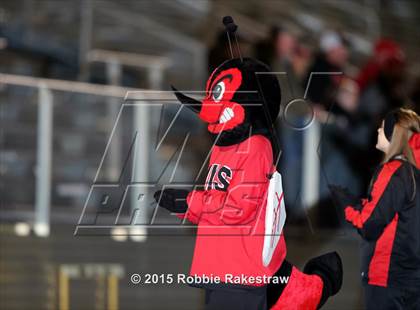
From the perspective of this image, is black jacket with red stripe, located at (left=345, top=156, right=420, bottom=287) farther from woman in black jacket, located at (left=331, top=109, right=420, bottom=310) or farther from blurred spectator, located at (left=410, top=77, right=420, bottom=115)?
blurred spectator, located at (left=410, top=77, right=420, bottom=115)

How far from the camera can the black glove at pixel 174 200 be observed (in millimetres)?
4640

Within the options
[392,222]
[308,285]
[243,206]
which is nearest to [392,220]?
[392,222]

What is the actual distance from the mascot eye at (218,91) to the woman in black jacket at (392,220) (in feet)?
2.64

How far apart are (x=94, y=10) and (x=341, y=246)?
362cm

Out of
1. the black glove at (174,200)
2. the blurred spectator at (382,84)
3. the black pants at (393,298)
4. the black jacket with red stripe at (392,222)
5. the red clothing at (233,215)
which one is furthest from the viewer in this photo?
the blurred spectator at (382,84)

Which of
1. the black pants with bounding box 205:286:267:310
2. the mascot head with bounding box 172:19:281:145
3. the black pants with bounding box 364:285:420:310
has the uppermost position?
the mascot head with bounding box 172:19:281:145

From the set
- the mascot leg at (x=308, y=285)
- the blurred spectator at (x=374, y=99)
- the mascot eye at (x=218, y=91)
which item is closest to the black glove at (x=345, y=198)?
the mascot leg at (x=308, y=285)

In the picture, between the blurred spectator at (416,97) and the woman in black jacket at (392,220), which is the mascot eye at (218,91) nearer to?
the woman in black jacket at (392,220)

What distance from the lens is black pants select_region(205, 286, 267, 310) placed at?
4574mm

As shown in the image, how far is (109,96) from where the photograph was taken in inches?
360

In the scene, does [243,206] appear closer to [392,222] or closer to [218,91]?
[218,91]

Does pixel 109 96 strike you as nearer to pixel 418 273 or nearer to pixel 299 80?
pixel 299 80

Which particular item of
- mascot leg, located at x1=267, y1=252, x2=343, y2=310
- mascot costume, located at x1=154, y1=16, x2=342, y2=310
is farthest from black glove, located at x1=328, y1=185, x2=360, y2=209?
mascot costume, located at x1=154, y1=16, x2=342, y2=310

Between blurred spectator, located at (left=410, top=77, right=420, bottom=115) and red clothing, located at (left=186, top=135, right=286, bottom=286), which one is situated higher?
red clothing, located at (left=186, top=135, right=286, bottom=286)
